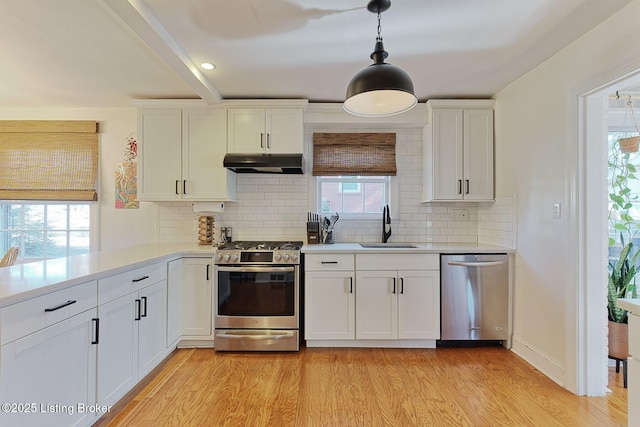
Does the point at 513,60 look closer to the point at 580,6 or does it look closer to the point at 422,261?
the point at 580,6

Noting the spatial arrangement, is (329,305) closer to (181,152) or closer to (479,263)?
(479,263)

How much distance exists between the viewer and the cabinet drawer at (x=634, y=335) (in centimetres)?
106

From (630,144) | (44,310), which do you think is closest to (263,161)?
(44,310)

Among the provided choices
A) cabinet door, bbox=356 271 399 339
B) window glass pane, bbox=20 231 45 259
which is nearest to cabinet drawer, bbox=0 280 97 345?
cabinet door, bbox=356 271 399 339

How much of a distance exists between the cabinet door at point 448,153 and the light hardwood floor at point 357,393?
1.55m

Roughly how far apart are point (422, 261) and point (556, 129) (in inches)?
56.5

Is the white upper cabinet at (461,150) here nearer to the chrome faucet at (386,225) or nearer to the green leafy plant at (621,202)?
the chrome faucet at (386,225)

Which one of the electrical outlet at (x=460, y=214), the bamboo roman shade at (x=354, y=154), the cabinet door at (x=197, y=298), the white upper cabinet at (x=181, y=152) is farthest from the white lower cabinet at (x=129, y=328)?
the electrical outlet at (x=460, y=214)

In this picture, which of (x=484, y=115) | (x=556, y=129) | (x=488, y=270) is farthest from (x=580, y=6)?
(x=488, y=270)

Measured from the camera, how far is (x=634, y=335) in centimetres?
108

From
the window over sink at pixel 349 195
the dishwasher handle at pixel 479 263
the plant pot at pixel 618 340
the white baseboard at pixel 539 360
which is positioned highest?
the window over sink at pixel 349 195

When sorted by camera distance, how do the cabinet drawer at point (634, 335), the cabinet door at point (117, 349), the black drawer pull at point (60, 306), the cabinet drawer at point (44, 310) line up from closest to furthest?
the cabinet drawer at point (634, 335) < the cabinet drawer at point (44, 310) < the black drawer pull at point (60, 306) < the cabinet door at point (117, 349)

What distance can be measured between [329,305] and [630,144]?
2.76 metres

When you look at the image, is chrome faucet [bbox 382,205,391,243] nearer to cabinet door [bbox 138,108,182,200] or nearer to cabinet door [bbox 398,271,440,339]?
cabinet door [bbox 398,271,440,339]
